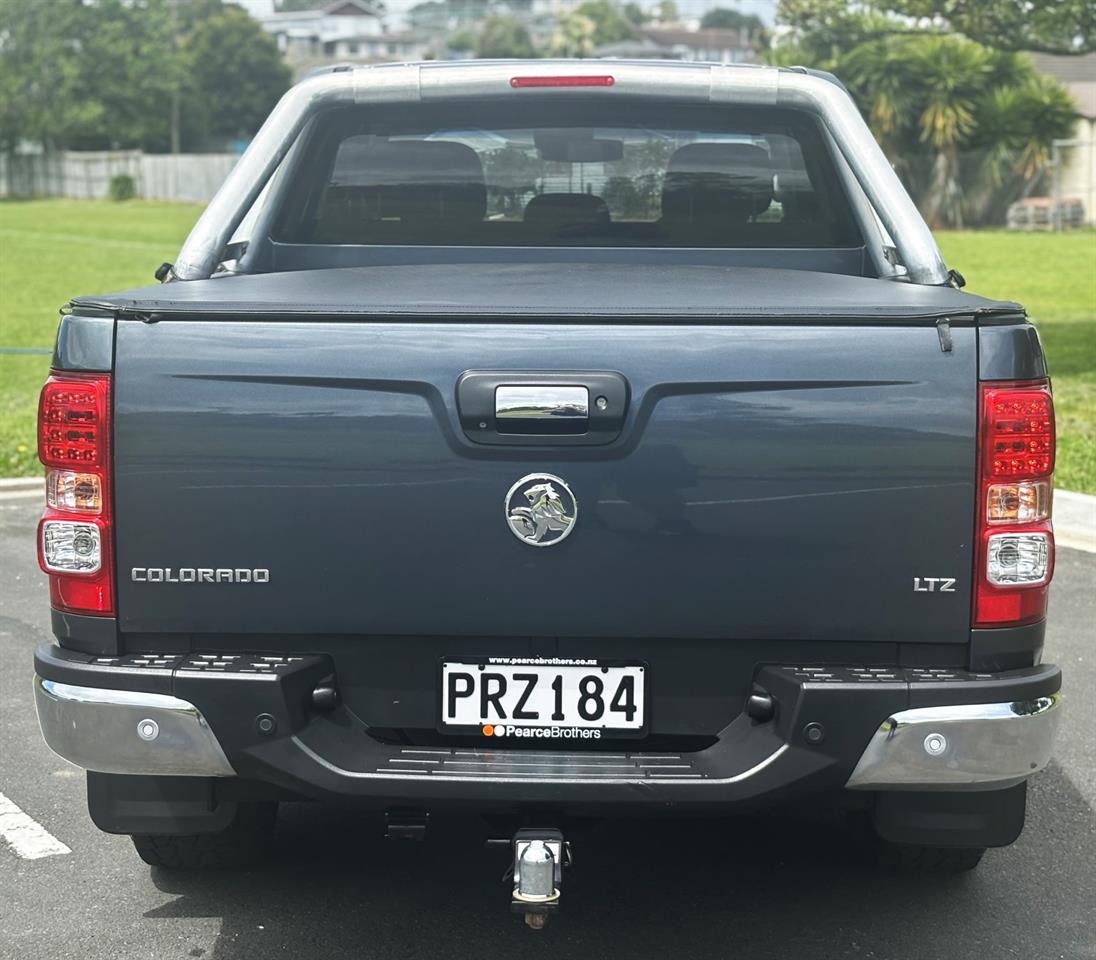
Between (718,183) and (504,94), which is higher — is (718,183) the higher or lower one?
the lower one

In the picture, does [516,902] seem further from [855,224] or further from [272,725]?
[855,224]

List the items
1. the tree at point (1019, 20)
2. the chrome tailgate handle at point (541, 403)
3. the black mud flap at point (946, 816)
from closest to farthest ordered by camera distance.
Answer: the chrome tailgate handle at point (541, 403) → the black mud flap at point (946, 816) → the tree at point (1019, 20)

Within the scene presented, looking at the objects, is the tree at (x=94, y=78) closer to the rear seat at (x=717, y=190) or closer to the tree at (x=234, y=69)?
the tree at (x=234, y=69)

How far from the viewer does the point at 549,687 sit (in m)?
3.29

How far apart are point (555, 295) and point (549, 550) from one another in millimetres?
541

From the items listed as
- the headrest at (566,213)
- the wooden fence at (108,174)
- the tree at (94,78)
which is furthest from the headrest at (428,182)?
the tree at (94,78)

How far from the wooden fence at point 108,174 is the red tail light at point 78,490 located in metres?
54.7

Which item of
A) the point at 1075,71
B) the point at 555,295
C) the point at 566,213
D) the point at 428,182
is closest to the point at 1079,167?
the point at 1075,71

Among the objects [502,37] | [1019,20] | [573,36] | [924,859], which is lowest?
[924,859]

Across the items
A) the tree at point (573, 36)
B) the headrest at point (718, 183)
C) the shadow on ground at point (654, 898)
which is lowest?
the shadow on ground at point (654, 898)

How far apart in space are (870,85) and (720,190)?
42.9 m

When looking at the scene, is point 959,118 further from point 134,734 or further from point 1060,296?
point 134,734

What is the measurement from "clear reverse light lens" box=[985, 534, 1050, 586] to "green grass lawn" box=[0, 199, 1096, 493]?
5926mm

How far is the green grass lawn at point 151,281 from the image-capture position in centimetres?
1107
